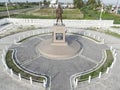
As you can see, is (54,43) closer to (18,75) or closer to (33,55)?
(33,55)

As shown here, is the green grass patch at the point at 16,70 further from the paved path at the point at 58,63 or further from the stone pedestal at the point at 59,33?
the stone pedestal at the point at 59,33

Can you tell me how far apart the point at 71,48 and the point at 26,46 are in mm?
7024

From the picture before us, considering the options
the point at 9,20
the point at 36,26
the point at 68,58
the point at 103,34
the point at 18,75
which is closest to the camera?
the point at 18,75

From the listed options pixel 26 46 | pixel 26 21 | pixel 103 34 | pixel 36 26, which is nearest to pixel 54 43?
pixel 26 46

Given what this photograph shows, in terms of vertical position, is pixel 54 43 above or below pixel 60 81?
above

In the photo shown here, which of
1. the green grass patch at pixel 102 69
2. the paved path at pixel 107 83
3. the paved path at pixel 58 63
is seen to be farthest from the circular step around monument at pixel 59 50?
the paved path at pixel 107 83

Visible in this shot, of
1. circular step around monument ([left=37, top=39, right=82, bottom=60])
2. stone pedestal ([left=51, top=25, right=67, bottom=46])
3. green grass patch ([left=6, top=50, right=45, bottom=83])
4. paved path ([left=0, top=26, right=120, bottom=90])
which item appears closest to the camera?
paved path ([left=0, top=26, right=120, bottom=90])

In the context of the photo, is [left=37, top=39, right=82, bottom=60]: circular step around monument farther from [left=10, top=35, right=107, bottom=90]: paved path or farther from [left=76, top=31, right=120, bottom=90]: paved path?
[left=76, top=31, right=120, bottom=90]: paved path

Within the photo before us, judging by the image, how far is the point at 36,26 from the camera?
34.8 meters

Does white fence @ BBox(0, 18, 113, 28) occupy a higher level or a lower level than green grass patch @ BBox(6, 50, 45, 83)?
higher

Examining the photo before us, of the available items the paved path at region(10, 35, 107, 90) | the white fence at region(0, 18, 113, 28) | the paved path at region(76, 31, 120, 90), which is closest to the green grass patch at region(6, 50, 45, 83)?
the paved path at region(10, 35, 107, 90)

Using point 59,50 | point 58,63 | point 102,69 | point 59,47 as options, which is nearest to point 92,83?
point 102,69

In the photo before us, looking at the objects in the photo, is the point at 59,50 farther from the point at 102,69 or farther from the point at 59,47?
the point at 102,69

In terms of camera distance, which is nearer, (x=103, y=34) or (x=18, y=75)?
(x=18, y=75)
